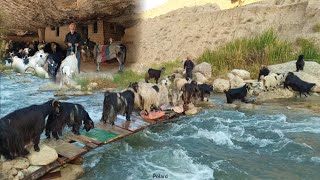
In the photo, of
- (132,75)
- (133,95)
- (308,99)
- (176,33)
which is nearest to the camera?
(133,95)

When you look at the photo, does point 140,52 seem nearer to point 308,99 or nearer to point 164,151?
point 308,99

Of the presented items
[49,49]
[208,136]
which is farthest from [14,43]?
[208,136]

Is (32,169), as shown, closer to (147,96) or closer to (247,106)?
(147,96)

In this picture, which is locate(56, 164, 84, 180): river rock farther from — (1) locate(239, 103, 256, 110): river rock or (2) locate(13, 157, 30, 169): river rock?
(1) locate(239, 103, 256, 110): river rock

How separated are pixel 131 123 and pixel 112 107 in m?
0.55

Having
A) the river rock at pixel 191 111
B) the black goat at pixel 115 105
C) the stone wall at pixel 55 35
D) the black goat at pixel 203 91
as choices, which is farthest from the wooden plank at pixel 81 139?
the stone wall at pixel 55 35

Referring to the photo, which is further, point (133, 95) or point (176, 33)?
point (176, 33)

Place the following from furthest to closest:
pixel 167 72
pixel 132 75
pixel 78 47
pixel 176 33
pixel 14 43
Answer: pixel 14 43, pixel 176 33, pixel 167 72, pixel 132 75, pixel 78 47

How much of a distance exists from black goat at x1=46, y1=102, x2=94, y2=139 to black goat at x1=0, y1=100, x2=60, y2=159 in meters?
0.56

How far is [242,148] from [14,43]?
67.7ft

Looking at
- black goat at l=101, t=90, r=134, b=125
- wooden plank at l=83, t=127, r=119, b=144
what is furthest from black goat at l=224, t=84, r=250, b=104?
wooden plank at l=83, t=127, r=119, b=144

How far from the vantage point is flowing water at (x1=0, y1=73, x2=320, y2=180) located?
5363 mm

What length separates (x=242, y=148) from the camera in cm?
641

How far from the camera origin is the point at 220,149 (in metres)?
6.37
